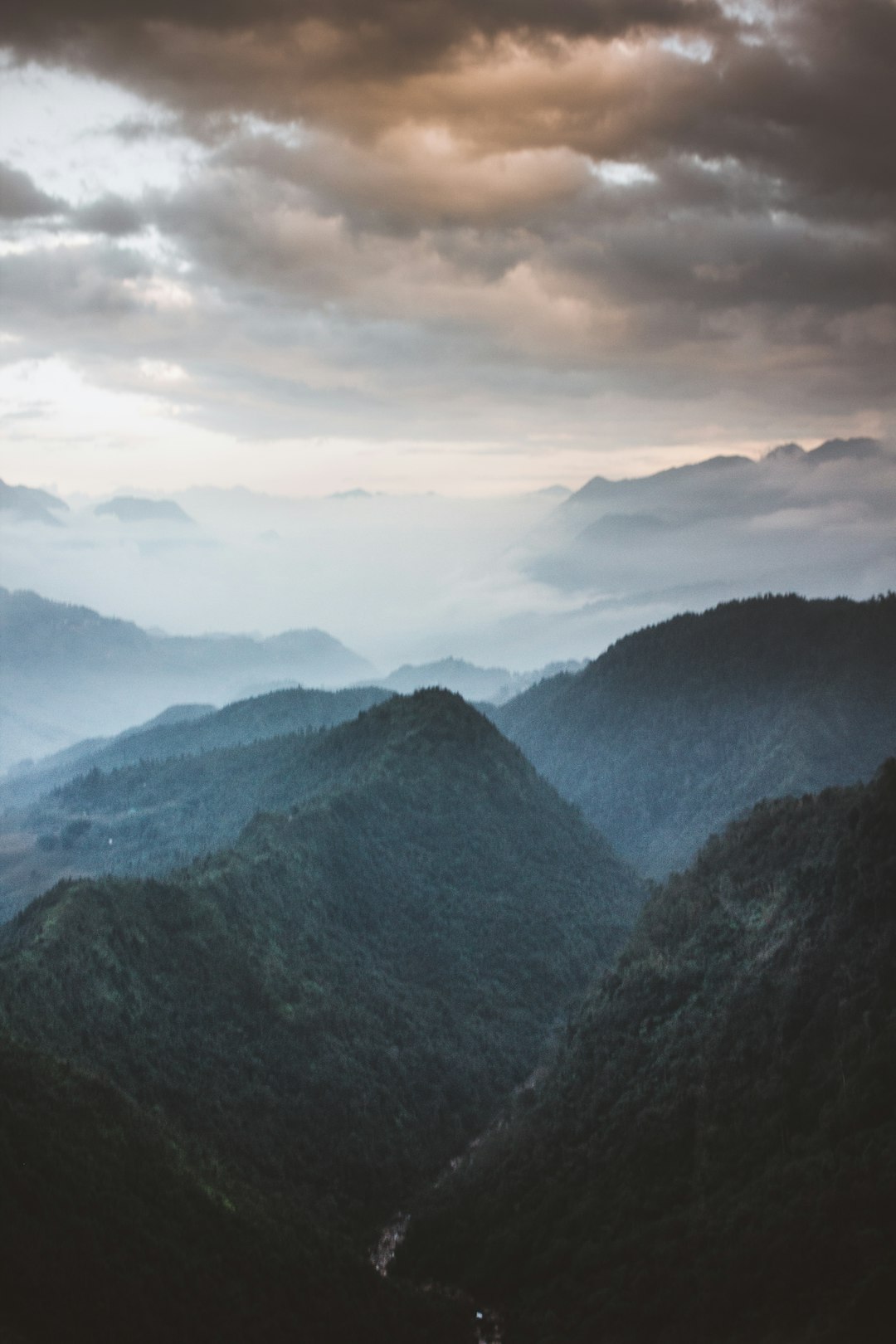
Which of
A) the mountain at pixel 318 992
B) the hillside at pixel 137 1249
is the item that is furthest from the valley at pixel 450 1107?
the mountain at pixel 318 992

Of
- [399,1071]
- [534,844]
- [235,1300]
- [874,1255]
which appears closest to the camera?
[874,1255]

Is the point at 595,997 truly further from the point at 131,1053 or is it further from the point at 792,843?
the point at 131,1053

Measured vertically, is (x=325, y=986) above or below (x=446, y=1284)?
above

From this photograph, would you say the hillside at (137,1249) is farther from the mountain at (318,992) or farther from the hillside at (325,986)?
the hillside at (325,986)

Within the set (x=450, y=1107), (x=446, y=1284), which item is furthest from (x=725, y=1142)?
(x=450, y=1107)

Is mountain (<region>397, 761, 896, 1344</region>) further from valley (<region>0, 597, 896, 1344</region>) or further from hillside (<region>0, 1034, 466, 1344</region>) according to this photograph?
hillside (<region>0, 1034, 466, 1344</region>)

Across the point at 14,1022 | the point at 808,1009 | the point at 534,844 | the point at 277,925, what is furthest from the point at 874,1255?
the point at 534,844

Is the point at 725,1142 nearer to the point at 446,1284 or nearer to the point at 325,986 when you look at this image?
the point at 446,1284
